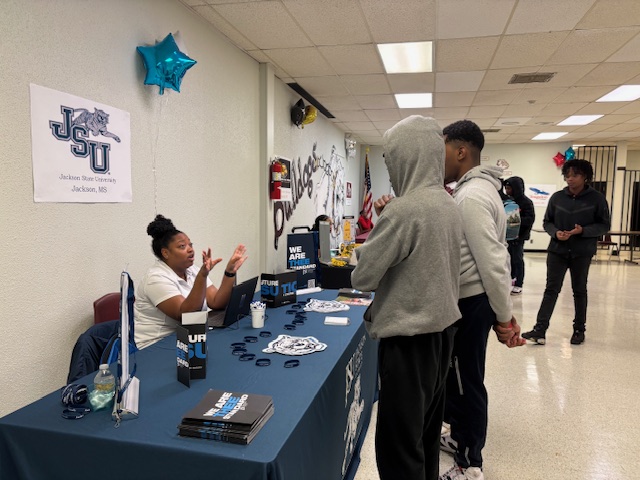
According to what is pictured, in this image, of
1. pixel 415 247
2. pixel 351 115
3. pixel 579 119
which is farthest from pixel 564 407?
pixel 579 119

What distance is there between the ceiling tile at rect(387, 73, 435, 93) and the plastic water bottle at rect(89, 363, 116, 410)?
440 cm

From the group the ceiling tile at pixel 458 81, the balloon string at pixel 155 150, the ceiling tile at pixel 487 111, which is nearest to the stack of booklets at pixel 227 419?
the balloon string at pixel 155 150

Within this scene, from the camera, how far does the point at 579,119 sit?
7.42 meters

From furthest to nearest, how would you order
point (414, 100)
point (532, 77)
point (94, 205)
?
point (414, 100) → point (532, 77) → point (94, 205)

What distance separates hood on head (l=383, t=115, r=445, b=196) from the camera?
1528mm

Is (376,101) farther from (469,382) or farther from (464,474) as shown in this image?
(464,474)

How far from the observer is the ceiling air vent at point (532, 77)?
188 inches

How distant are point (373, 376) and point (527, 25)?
A: 2978 millimetres

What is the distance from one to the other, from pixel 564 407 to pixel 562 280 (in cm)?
152

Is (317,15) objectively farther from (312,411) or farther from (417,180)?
(312,411)

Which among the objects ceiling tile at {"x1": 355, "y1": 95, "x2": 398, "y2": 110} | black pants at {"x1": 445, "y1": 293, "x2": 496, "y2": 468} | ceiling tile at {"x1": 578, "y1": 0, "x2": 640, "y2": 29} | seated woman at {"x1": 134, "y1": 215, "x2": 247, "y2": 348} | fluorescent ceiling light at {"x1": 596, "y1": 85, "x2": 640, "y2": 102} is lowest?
black pants at {"x1": 445, "y1": 293, "x2": 496, "y2": 468}

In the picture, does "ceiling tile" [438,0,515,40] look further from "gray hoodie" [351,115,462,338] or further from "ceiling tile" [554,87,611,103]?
"ceiling tile" [554,87,611,103]

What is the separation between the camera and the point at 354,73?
15.7 feet

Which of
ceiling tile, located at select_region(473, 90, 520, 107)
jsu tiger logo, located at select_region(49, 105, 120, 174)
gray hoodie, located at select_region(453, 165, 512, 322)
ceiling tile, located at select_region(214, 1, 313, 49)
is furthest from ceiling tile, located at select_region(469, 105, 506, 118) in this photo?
jsu tiger logo, located at select_region(49, 105, 120, 174)
